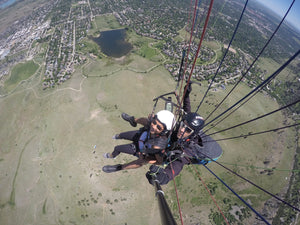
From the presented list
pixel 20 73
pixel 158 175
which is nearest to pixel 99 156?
pixel 158 175

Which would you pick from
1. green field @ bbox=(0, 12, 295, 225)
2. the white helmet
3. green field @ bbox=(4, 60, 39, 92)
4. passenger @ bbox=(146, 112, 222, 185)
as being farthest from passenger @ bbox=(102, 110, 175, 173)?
green field @ bbox=(4, 60, 39, 92)

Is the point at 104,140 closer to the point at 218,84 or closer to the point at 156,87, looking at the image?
the point at 156,87

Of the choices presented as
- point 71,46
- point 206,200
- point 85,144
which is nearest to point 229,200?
point 206,200

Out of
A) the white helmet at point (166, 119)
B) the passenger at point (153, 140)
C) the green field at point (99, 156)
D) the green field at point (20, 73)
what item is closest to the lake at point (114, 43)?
the green field at point (99, 156)

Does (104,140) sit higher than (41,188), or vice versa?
(104,140)

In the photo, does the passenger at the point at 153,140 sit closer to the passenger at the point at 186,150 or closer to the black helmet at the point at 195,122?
the passenger at the point at 186,150

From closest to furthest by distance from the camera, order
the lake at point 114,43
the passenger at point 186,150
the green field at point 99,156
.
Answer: the passenger at point 186,150 < the green field at point 99,156 < the lake at point 114,43
